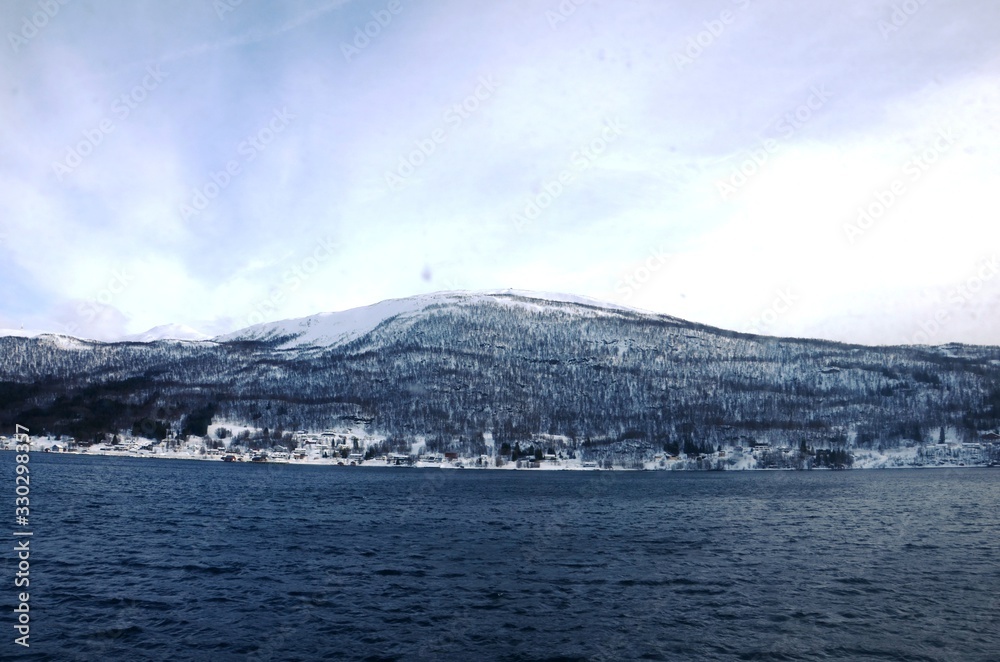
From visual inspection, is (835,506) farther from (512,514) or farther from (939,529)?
(512,514)

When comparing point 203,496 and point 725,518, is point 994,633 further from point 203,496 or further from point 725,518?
→ point 203,496

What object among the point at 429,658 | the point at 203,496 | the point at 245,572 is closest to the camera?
the point at 429,658

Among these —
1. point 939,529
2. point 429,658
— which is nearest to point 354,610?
point 429,658

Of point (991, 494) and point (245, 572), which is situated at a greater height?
point (245, 572)

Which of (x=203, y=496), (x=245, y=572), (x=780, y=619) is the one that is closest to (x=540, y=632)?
(x=780, y=619)

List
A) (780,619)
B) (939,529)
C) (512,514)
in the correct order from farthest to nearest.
Result: (512,514) < (939,529) < (780,619)

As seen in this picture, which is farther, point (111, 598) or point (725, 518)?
point (725, 518)
